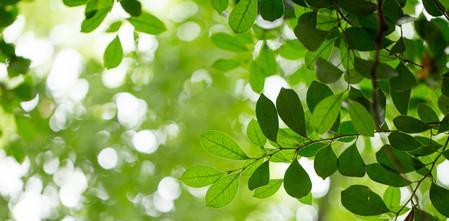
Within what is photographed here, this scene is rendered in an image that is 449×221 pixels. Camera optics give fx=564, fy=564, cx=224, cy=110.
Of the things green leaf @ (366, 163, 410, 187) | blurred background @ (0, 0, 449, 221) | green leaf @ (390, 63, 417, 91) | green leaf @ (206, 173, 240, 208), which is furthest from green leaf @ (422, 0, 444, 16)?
blurred background @ (0, 0, 449, 221)

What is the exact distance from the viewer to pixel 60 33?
9.85 ft

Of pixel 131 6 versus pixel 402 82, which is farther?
pixel 131 6

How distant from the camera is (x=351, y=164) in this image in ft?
2.39

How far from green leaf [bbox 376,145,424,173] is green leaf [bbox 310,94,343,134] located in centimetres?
8

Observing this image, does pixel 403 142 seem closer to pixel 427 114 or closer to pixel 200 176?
pixel 427 114

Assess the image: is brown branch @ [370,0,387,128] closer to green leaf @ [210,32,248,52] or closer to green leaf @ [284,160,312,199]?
green leaf @ [284,160,312,199]

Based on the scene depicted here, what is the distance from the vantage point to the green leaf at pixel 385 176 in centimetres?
73

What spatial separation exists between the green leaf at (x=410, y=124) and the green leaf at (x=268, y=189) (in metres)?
0.19

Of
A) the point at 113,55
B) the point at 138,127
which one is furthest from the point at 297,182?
the point at 138,127

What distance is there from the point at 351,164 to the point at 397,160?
59mm

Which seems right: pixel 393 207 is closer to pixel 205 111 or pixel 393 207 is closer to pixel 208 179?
pixel 208 179

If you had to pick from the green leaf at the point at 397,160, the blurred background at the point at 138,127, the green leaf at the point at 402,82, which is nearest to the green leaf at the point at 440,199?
the green leaf at the point at 397,160

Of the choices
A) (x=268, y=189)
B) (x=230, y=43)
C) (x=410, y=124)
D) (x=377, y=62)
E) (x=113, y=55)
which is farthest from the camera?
(x=230, y=43)

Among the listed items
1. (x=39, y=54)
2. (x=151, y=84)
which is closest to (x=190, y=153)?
(x=151, y=84)
